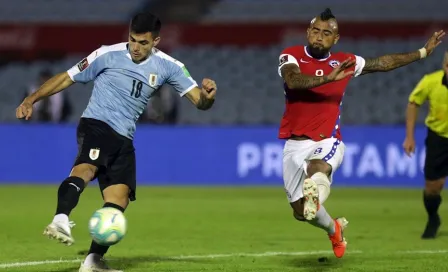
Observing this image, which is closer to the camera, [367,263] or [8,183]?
[367,263]

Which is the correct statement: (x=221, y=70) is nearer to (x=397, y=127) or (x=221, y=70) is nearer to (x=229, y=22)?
(x=229, y=22)

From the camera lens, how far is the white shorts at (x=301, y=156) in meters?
8.70

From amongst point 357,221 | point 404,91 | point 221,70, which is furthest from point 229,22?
point 357,221

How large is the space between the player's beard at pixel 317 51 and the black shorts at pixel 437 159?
10.2 feet

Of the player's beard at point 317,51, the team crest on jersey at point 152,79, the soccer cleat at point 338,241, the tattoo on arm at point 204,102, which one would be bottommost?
the soccer cleat at point 338,241

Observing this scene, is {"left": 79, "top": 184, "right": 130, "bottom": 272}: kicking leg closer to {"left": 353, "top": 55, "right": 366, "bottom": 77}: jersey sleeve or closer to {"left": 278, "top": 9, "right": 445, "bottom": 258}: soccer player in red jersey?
{"left": 278, "top": 9, "right": 445, "bottom": 258}: soccer player in red jersey

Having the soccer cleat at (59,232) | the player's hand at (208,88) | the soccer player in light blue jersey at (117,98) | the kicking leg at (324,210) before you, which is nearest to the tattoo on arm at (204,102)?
the soccer player in light blue jersey at (117,98)

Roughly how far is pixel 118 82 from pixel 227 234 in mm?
4058

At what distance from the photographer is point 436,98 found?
11570 millimetres

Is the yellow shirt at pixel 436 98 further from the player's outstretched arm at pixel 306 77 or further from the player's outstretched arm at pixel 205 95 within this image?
the player's outstretched arm at pixel 205 95

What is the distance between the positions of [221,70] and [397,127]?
652cm

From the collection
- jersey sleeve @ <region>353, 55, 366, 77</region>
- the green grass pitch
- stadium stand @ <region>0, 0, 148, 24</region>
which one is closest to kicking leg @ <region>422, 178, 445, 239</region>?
the green grass pitch

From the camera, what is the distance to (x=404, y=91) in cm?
2356

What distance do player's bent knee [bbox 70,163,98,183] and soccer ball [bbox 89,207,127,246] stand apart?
418 millimetres
